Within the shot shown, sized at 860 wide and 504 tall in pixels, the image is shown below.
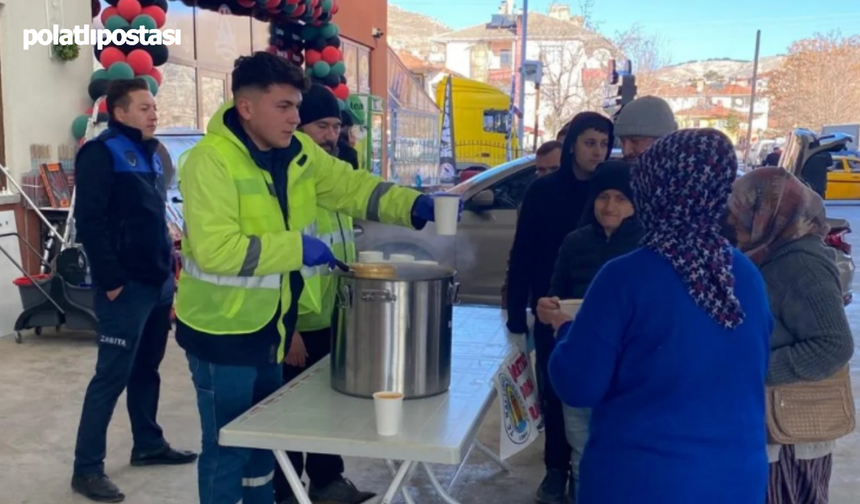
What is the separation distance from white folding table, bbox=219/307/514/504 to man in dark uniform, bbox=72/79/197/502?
1.16 meters

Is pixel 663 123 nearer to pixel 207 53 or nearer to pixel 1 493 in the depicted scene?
pixel 1 493

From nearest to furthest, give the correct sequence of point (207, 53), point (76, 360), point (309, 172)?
point (309, 172) < point (76, 360) < point (207, 53)

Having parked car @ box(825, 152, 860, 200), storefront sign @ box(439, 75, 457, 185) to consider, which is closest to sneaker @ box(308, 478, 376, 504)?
storefront sign @ box(439, 75, 457, 185)

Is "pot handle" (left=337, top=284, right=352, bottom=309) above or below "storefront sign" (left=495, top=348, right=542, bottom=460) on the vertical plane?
above

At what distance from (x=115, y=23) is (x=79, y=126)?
0.97 meters

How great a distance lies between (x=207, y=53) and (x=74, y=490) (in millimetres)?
7543

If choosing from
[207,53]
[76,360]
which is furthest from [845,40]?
[76,360]

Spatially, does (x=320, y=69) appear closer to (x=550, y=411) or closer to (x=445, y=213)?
(x=550, y=411)

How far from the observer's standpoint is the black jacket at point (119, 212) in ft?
11.1

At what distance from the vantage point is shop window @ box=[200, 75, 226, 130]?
10156 mm

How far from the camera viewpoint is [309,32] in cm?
1049

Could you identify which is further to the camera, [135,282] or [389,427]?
[135,282]

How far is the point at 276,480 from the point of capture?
3.25 m

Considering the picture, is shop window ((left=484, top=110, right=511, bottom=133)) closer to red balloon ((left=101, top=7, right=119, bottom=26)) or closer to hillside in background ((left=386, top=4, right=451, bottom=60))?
red balloon ((left=101, top=7, right=119, bottom=26))
